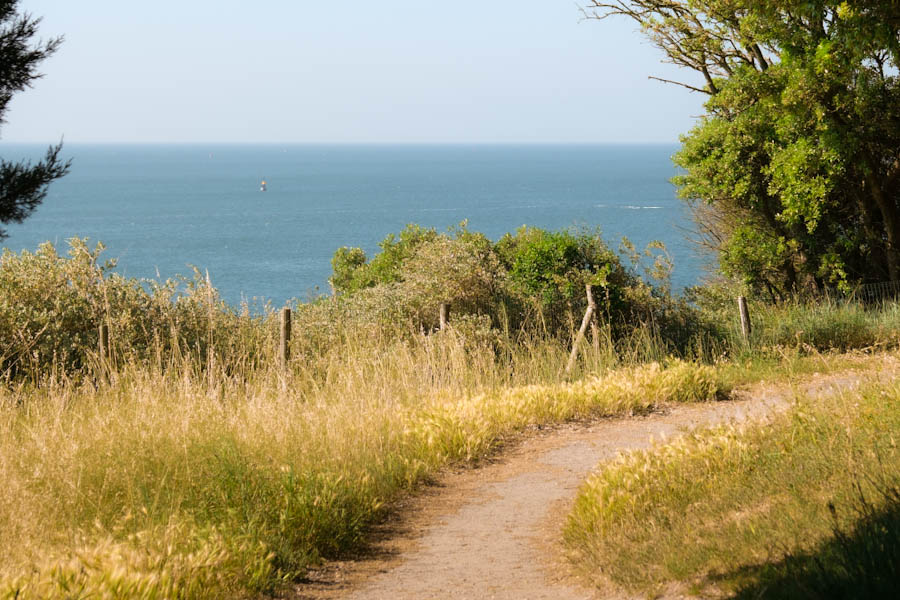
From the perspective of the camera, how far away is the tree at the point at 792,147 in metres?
16.0

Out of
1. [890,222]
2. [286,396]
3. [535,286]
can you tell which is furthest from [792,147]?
[286,396]

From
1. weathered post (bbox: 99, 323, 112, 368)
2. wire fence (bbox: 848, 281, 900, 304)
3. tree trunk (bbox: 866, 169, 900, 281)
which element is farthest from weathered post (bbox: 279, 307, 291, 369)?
tree trunk (bbox: 866, 169, 900, 281)

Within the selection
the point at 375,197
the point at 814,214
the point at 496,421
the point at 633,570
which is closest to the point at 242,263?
the point at 814,214

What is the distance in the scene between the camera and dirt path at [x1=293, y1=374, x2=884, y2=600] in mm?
5258

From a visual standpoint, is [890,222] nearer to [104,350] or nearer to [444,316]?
[444,316]

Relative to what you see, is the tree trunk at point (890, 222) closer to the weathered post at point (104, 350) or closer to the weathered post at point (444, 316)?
the weathered post at point (444, 316)

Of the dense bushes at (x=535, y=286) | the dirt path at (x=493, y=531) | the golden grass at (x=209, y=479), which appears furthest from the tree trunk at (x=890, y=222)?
the golden grass at (x=209, y=479)

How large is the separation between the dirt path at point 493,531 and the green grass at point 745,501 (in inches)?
11.3

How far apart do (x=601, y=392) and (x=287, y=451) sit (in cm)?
469

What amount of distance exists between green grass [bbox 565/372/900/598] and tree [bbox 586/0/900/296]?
10235 mm

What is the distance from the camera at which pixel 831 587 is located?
3.60 meters

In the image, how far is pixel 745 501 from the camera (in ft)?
17.4

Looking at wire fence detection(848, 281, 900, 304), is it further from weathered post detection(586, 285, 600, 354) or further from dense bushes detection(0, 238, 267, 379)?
dense bushes detection(0, 238, 267, 379)

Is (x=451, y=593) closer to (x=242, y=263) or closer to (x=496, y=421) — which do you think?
(x=496, y=421)
